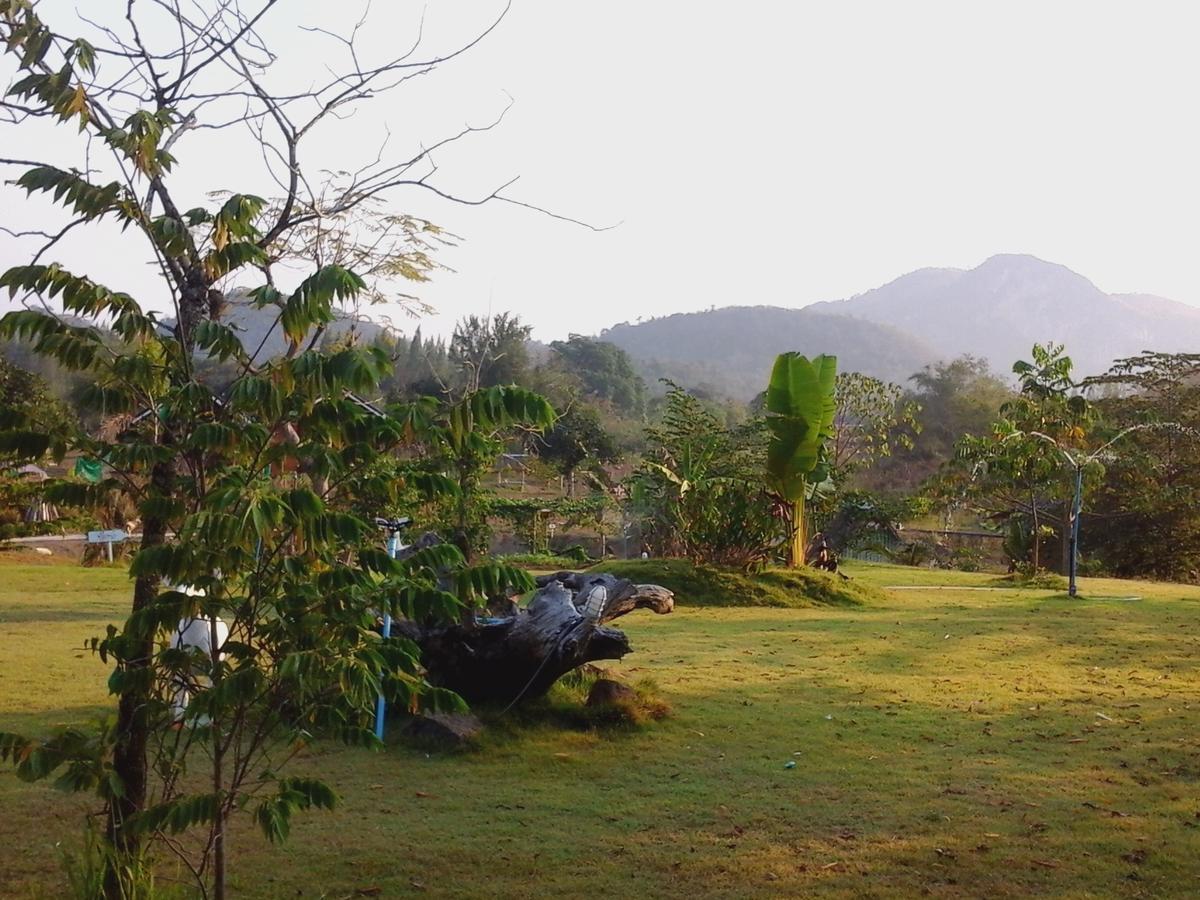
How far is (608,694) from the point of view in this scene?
23.4 feet

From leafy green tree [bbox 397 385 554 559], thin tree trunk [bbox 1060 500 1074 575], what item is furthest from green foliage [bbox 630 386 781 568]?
leafy green tree [bbox 397 385 554 559]

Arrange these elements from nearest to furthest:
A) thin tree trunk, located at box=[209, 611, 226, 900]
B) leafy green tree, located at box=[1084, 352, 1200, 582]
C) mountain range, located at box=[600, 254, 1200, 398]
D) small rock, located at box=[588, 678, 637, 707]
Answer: thin tree trunk, located at box=[209, 611, 226, 900] → small rock, located at box=[588, 678, 637, 707] → leafy green tree, located at box=[1084, 352, 1200, 582] → mountain range, located at box=[600, 254, 1200, 398]

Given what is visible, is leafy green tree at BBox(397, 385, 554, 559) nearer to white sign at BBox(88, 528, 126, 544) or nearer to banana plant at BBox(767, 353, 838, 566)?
banana plant at BBox(767, 353, 838, 566)

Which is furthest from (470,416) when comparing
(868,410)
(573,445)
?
(573,445)

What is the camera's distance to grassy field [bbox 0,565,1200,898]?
4422 mm

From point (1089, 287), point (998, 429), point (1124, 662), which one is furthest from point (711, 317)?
point (1124, 662)

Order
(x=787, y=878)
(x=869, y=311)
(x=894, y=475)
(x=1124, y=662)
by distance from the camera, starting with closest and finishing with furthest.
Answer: (x=787, y=878), (x=1124, y=662), (x=894, y=475), (x=869, y=311)

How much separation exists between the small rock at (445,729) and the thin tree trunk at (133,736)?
280 centimetres

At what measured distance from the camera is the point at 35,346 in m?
3.15

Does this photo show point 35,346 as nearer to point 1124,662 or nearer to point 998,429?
point 1124,662

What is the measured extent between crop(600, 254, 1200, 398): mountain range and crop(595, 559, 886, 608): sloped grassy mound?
220 feet

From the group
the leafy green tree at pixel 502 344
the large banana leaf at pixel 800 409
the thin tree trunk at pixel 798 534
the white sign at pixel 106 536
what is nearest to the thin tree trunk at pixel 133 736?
the large banana leaf at pixel 800 409

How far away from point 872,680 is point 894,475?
3463 centimetres

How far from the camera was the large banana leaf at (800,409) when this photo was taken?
46.3 feet
